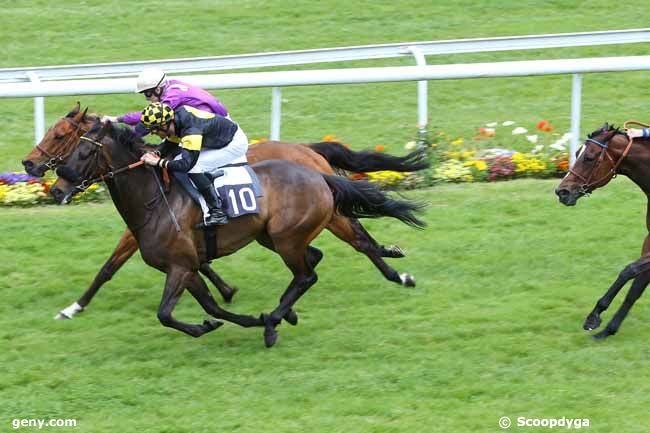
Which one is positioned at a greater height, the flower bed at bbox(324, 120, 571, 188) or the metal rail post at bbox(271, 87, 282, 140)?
the metal rail post at bbox(271, 87, 282, 140)

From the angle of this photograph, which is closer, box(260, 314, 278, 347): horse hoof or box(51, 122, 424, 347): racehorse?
box(51, 122, 424, 347): racehorse

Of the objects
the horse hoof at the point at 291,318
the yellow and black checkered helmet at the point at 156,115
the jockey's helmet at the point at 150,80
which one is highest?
the jockey's helmet at the point at 150,80

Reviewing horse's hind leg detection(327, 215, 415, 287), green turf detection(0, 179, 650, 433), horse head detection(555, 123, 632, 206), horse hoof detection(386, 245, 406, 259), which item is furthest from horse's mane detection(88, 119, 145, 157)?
horse head detection(555, 123, 632, 206)

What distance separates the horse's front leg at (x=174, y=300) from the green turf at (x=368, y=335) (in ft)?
0.61

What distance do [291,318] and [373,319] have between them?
1.84 feet

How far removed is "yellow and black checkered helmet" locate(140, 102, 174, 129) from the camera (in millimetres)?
6938

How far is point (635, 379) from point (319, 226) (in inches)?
87.0

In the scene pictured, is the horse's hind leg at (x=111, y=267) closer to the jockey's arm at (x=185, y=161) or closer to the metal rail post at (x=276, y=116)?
the jockey's arm at (x=185, y=161)

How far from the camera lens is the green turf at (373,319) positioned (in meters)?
6.19

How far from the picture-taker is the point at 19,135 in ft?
39.5

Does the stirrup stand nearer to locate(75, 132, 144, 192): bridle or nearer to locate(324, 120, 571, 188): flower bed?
locate(75, 132, 144, 192): bridle

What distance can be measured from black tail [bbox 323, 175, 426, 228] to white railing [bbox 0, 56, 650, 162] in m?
2.21

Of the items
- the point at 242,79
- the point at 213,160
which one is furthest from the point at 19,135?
the point at 213,160

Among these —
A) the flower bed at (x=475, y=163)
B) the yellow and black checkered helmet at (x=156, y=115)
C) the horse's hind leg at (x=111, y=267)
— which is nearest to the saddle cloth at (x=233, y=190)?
the yellow and black checkered helmet at (x=156, y=115)
